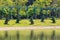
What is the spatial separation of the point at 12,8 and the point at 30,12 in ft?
7.54

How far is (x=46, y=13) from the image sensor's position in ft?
123

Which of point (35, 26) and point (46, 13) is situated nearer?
point (35, 26)

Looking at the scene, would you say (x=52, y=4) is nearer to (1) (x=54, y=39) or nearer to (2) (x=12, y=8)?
(2) (x=12, y=8)

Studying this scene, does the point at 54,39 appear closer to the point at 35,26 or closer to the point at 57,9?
the point at 35,26

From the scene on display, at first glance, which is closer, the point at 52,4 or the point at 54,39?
the point at 54,39

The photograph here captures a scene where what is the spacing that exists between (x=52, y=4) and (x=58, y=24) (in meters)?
10.6

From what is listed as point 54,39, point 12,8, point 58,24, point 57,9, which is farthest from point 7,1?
point 54,39

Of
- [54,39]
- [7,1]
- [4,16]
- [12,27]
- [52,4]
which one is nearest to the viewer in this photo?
[54,39]

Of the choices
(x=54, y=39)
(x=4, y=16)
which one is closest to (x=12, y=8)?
(x=4, y=16)

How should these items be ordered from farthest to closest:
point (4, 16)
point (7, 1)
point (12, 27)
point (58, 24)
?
point (7, 1), point (4, 16), point (58, 24), point (12, 27)

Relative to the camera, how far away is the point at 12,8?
36438 millimetres

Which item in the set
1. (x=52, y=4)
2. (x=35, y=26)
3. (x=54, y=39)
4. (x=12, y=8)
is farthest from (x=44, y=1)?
(x=54, y=39)

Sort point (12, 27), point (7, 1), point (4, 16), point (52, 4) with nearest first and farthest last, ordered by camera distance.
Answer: point (12, 27) < point (4, 16) < point (7, 1) < point (52, 4)

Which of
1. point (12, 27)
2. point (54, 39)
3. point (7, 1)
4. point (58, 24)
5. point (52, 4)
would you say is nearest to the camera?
point (54, 39)
